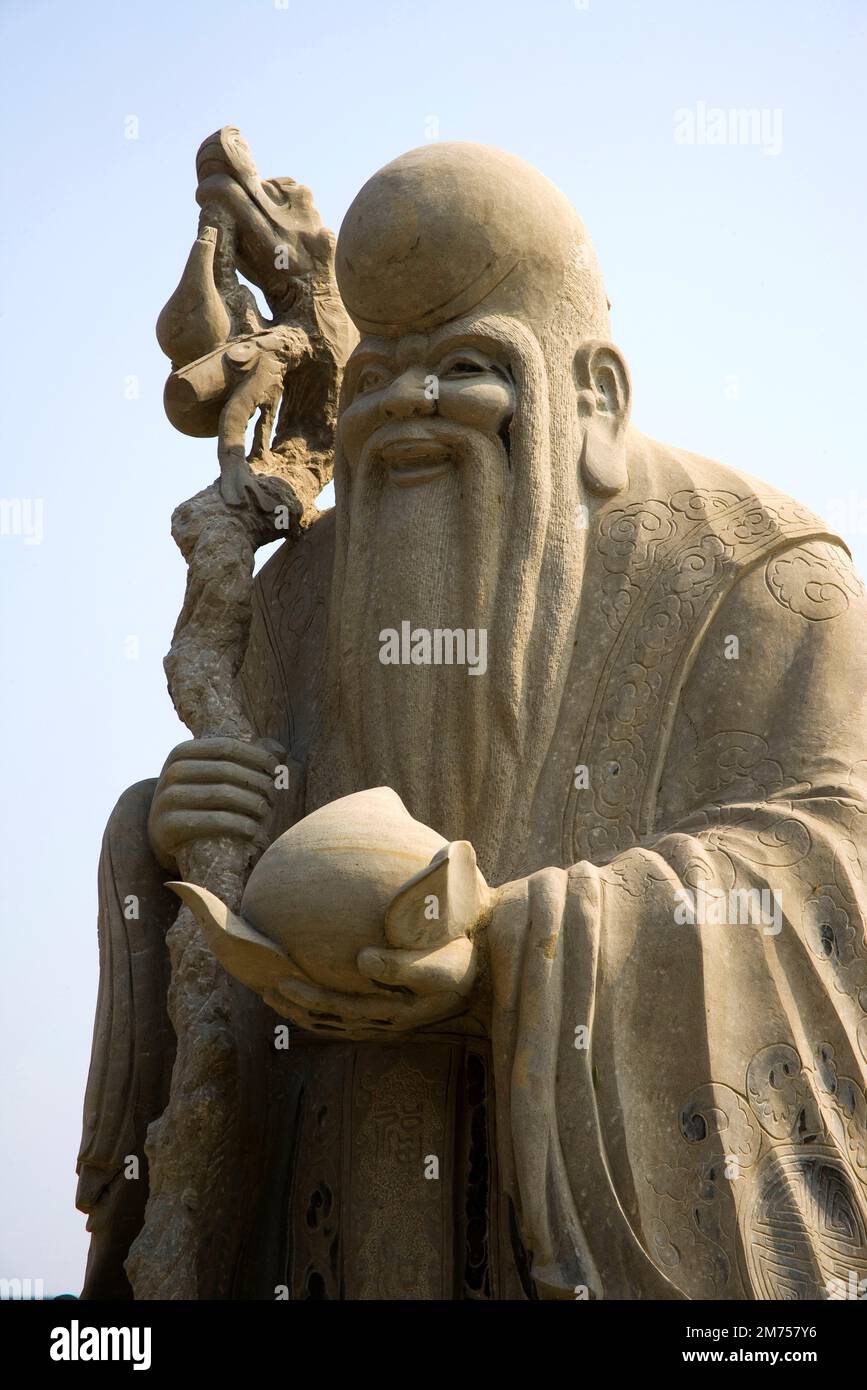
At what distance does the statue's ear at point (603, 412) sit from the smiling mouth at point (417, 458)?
0.40 m

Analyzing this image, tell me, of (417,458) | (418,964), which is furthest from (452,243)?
(418,964)

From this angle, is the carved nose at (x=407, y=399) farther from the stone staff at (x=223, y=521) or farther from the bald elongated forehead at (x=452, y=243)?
the stone staff at (x=223, y=521)

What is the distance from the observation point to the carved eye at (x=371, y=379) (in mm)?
6391

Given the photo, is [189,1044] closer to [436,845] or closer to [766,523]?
[436,845]

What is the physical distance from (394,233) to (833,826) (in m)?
2.06

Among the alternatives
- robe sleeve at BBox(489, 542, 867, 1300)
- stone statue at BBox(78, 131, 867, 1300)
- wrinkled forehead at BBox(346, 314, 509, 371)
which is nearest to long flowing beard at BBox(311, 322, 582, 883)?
stone statue at BBox(78, 131, 867, 1300)

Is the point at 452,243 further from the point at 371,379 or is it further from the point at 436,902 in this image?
the point at 436,902

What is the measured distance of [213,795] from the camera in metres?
6.06

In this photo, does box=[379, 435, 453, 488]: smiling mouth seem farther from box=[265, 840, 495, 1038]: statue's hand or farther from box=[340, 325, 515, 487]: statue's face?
box=[265, 840, 495, 1038]: statue's hand

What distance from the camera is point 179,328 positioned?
688cm

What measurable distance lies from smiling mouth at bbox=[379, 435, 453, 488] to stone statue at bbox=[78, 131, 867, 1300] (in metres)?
0.01

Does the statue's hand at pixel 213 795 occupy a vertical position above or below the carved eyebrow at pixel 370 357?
Result: below

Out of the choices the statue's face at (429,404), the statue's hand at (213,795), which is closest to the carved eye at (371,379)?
the statue's face at (429,404)

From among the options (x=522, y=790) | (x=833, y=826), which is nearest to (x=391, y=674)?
(x=522, y=790)
